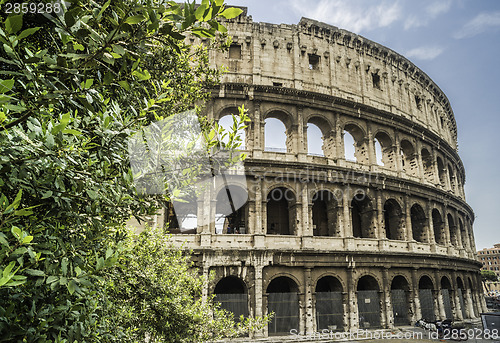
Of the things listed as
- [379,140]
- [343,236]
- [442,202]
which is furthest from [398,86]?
[343,236]

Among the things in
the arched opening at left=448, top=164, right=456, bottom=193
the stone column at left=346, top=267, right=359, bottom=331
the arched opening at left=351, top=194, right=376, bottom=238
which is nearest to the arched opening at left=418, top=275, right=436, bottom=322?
the arched opening at left=351, top=194, right=376, bottom=238

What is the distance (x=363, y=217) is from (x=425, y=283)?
5.87 meters

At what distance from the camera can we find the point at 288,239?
48.1ft

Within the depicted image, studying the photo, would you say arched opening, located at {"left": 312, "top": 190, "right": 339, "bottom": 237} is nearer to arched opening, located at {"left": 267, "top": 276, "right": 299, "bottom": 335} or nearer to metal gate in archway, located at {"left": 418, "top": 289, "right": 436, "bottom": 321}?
arched opening, located at {"left": 267, "top": 276, "right": 299, "bottom": 335}

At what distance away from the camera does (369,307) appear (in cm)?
1534

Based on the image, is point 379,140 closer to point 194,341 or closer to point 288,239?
point 288,239

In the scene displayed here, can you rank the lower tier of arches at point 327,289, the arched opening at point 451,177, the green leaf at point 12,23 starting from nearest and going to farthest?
the green leaf at point 12,23
the lower tier of arches at point 327,289
the arched opening at point 451,177

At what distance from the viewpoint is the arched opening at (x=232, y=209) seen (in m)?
15.6

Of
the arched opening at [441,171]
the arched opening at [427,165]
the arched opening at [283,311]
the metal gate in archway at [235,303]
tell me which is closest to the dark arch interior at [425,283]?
the arched opening at [427,165]

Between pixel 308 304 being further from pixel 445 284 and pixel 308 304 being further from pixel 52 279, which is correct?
pixel 52 279

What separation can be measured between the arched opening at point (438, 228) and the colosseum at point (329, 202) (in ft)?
0.42

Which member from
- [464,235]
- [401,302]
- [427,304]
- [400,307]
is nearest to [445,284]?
[427,304]

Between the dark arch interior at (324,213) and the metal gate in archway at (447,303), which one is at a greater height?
the dark arch interior at (324,213)

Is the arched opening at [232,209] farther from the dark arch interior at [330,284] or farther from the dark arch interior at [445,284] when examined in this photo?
the dark arch interior at [445,284]
